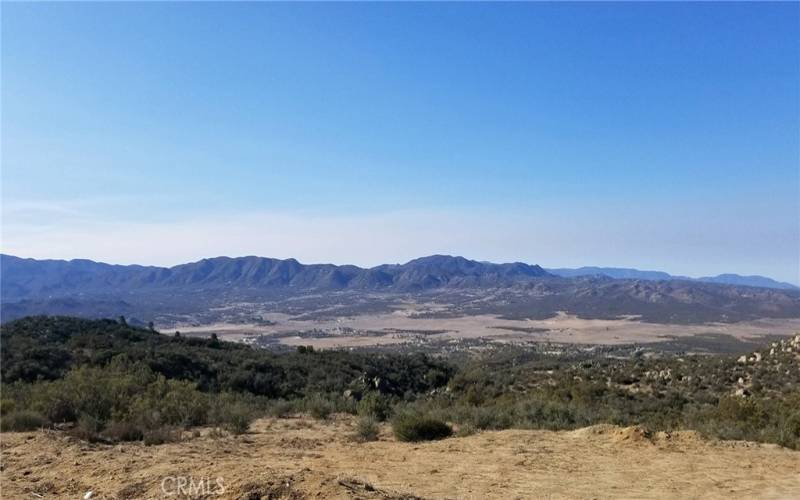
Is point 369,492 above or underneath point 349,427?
above

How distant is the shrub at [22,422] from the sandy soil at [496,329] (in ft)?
186

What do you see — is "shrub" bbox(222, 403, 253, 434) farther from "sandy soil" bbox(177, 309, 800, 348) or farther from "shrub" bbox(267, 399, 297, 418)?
"sandy soil" bbox(177, 309, 800, 348)

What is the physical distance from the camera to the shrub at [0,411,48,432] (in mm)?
13766

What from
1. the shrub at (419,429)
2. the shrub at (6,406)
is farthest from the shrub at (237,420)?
the shrub at (6,406)

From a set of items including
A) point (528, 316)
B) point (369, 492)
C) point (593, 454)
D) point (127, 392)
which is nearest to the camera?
point (369, 492)

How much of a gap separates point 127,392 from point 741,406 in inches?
654

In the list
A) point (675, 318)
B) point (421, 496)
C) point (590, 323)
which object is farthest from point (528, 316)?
point (421, 496)

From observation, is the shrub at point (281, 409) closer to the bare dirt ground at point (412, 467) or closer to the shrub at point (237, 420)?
the shrub at point (237, 420)

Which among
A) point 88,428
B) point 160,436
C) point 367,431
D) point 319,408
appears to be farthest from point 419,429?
point 88,428

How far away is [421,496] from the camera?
8.35 metres

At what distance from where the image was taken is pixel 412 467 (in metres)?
10.5

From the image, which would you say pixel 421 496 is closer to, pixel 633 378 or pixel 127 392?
pixel 127 392

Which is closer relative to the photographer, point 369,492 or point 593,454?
point 369,492

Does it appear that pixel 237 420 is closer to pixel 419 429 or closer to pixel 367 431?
pixel 367 431
